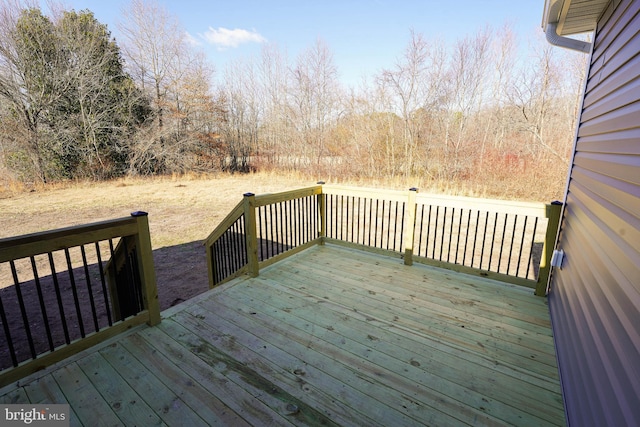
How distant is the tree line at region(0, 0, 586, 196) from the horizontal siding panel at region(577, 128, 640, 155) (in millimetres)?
7215

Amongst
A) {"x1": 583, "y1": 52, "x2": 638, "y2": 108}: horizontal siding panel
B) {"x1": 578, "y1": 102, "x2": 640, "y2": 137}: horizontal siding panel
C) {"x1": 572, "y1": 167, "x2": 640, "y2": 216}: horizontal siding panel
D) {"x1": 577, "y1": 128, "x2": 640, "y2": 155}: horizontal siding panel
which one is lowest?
{"x1": 572, "y1": 167, "x2": 640, "y2": 216}: horizontal siding panel

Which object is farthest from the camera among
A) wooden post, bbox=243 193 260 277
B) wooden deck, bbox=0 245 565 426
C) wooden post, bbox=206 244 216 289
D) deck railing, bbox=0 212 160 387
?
wooden post, bbox=206 244 216 289

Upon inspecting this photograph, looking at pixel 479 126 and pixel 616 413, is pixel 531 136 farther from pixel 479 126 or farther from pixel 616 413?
pixel 616 413

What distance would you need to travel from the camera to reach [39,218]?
716cm

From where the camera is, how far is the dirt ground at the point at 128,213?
3.97 m

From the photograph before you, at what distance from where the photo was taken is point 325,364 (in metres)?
1.96

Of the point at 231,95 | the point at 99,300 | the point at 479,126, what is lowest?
the point at 99,300

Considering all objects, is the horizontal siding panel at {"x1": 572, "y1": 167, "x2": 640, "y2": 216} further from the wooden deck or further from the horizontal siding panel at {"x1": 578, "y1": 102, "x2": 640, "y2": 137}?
the wooden deck

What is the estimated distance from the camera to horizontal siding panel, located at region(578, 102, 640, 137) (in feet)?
4.06

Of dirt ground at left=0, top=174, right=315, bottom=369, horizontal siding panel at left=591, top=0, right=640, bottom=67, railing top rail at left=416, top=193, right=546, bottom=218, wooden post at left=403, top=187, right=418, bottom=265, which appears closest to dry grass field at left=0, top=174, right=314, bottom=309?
dirt ground at left=0, top=174, right=315, bottom=369

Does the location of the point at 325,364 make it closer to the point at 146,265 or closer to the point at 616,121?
the point at 146,265

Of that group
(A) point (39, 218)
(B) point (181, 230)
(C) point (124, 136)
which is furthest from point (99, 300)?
(C) point (124, 136)

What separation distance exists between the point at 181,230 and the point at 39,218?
11.5ft

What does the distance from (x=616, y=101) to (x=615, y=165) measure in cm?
39
